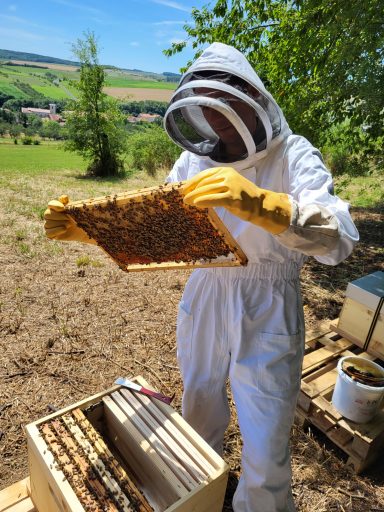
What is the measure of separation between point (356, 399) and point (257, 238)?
1.67 meters

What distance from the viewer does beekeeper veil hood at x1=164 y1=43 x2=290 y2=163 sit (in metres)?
1.72

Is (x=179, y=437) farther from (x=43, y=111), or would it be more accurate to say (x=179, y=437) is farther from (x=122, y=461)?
(x=43, y=111)

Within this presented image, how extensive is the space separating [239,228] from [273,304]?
1.50 feet

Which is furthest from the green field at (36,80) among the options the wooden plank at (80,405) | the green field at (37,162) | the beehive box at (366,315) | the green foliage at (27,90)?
the wooden plank at (80,405)

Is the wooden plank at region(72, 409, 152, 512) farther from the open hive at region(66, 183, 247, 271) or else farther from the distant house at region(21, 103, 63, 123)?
the distant house at region(21, 103, 63, 123)

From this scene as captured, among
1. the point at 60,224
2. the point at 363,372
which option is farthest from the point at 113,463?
the point at 363,372

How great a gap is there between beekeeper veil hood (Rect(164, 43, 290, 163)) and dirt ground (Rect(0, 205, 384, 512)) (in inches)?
95.1

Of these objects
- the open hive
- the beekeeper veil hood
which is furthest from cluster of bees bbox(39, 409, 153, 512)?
the beekeeper veil hood

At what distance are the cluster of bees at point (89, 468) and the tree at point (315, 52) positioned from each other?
5.03 metres

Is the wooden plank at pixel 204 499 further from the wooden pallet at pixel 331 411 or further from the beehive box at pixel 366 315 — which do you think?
the beehive box at pixel 366 315

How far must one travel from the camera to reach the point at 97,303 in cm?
489

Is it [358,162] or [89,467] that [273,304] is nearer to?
[89,467]

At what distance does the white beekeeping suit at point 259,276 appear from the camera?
5.70ft

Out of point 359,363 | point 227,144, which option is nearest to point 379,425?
point 359,363
